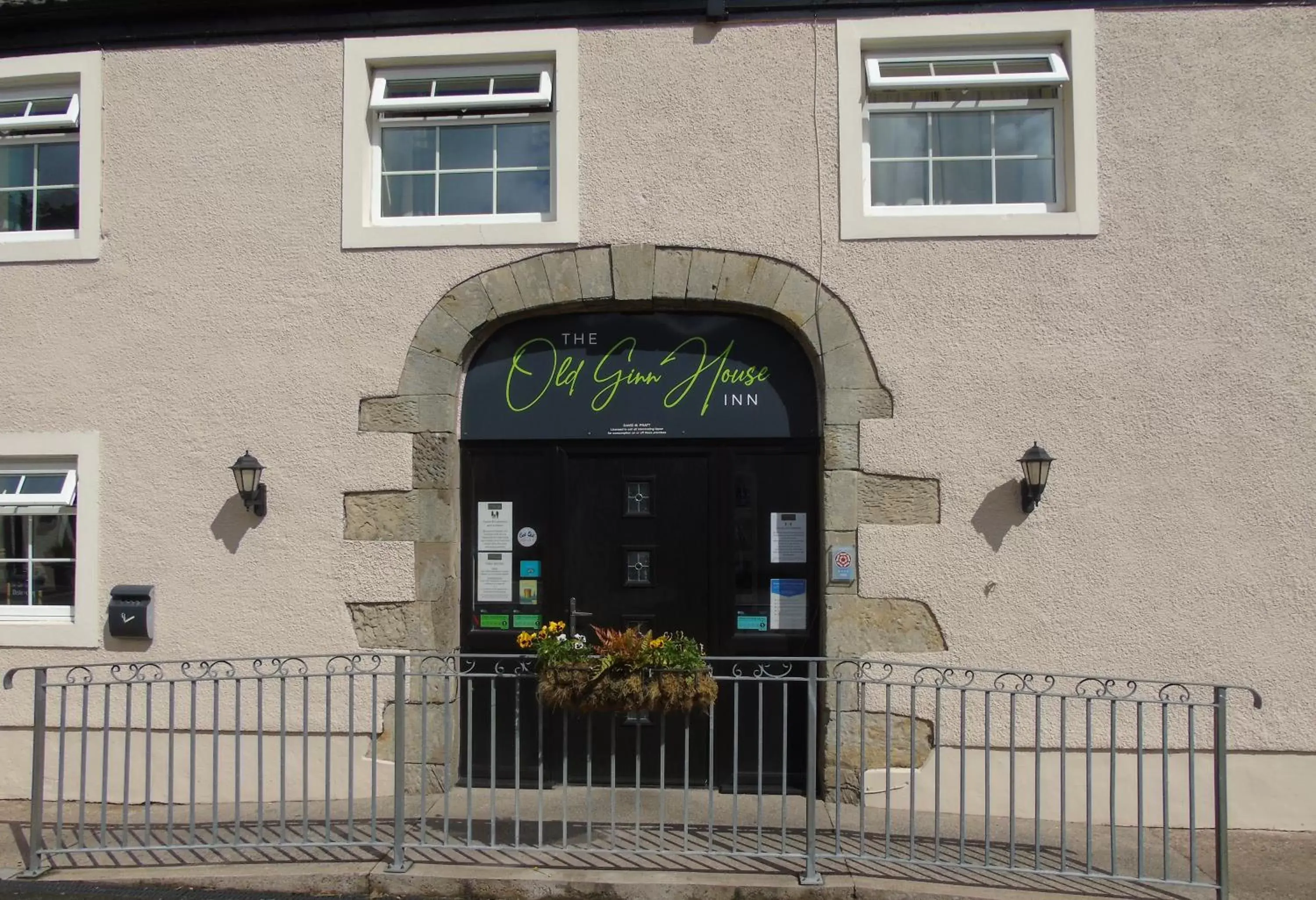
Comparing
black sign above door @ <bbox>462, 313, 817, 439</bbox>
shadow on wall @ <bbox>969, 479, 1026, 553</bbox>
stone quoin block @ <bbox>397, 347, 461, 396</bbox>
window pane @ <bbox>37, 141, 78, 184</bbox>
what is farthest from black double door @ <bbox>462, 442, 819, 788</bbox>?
window pane @ <bbox>37, 141, 78, 184</bbox>

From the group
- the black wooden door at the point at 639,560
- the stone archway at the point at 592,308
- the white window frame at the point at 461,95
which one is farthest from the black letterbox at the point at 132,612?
the white window frame at the point at 461,95

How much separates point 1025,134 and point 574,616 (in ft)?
12.8

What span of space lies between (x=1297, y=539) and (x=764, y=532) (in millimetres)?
2853

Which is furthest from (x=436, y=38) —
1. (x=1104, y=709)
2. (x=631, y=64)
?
(x=1104, y=709)

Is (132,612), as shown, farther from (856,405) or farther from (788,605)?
(856,405)

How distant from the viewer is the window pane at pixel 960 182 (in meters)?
5.43

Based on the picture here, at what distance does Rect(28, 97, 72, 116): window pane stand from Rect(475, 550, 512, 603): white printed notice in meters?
3.88

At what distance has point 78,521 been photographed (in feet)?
18.0

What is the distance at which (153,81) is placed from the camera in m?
5.64

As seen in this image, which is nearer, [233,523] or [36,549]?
[233,523]

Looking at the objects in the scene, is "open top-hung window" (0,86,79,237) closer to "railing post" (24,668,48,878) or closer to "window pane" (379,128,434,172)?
"window pane" (379,128,434,172)

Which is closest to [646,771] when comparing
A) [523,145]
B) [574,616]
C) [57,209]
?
[574,616]

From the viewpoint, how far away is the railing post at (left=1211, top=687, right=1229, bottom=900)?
394 centimetres

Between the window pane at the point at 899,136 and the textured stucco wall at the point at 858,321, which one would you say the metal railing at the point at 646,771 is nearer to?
the textured stucco wall at the point at 858,321
